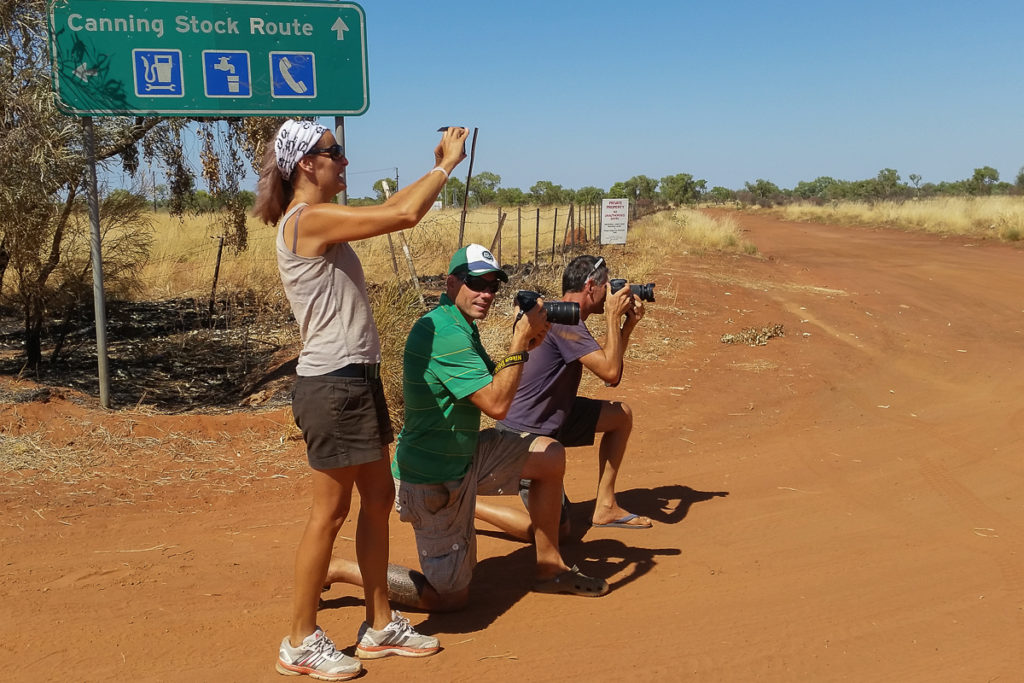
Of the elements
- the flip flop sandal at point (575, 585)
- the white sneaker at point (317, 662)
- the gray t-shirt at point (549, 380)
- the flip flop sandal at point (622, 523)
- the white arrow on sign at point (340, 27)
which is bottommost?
the flip flop sandal at point (622, 523)

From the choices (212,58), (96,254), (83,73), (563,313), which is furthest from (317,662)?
(83,73)

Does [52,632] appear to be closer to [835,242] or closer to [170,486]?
[170,486]

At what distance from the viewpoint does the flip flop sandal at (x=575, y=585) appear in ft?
13.3

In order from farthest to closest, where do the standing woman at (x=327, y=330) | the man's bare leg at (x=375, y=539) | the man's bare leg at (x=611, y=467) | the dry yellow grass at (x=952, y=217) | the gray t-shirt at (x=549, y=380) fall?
the dry yellow grass at (x=952, y=217) → the man's bare leg at (x=611, y=467) → the gray t-shirt at (x=549, y=380) → the man's bare leg at (x=375, y=539) → the standing woman at (x=327, y=330)

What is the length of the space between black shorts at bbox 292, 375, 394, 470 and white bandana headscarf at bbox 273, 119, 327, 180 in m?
0.76

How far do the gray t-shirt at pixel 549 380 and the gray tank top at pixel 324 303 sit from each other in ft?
5.11

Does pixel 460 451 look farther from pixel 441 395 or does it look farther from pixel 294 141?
pixel 294 141

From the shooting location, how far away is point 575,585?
4047 millimetres

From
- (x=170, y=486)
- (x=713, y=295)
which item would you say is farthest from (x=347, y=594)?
(x=713, y=295)

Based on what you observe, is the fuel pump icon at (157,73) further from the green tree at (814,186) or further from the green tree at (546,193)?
the green tree at (814,186)

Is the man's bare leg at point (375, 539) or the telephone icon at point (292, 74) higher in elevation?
the telephone icon at point (292, 74)

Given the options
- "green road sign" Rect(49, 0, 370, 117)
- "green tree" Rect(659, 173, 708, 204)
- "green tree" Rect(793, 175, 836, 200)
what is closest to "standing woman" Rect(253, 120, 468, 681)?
"green road sign" Rect(49, 0, 370, 117)

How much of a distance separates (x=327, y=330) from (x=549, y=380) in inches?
67.0

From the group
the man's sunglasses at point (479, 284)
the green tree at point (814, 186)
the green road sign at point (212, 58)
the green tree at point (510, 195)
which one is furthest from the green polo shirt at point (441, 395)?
the green tree at point (814, 186)
